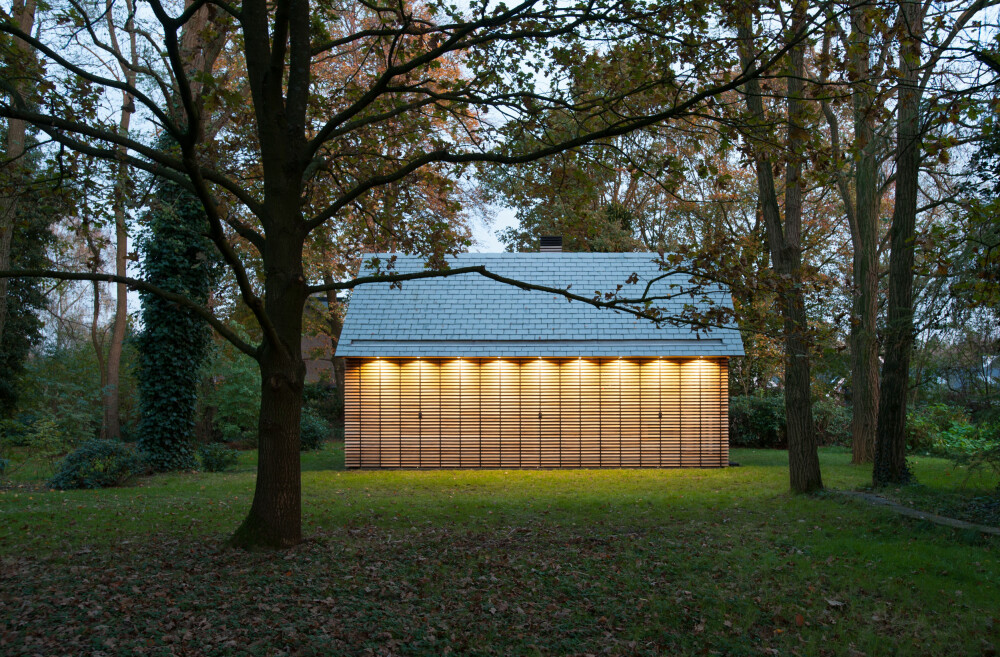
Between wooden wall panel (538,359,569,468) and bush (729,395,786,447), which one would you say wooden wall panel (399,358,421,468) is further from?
bush (729,395,786,447)

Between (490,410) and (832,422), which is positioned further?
(832,422)

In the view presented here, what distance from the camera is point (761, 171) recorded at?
1110cm

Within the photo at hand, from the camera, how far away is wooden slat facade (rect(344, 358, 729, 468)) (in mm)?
17531

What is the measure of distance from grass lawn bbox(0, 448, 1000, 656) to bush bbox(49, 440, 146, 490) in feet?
7.81

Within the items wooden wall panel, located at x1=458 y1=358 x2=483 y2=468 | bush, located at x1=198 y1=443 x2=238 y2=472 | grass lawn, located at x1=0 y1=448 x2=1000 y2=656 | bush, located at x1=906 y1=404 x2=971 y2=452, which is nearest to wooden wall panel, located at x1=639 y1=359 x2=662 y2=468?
wooden wall panel, located at x1=458 y1=358 x2=483 y2=468

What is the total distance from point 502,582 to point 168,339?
12583 millimetres

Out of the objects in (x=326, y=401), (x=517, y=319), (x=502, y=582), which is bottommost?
(x=502, y=582)

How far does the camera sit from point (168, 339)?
1630cm

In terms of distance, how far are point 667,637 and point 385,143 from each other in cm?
767

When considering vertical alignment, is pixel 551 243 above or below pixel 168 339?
above

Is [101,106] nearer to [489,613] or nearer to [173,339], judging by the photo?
[489,613]

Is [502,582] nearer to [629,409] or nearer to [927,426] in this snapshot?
[629,409]

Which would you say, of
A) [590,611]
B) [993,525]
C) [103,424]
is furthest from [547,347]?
[103,424]

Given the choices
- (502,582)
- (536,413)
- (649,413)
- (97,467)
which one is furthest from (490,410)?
(502,582)
